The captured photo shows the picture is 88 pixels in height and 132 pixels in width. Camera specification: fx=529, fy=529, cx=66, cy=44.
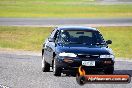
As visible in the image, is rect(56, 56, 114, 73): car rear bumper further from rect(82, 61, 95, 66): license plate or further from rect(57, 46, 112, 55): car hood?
rect(57, 46, 112, 55): car hood

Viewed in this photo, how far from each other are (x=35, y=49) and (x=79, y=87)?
15.2m

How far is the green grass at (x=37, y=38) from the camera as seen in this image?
94.0 ft

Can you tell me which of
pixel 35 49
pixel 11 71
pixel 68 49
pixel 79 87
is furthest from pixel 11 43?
pixel 79 87

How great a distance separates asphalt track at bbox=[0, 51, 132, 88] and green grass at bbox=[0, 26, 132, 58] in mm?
5573

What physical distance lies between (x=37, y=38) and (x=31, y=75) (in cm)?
1700

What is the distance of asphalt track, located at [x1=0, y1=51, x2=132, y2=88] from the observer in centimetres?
1371

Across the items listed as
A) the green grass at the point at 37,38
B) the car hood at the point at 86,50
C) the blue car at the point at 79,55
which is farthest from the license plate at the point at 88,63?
the green grass at the point at 37,38

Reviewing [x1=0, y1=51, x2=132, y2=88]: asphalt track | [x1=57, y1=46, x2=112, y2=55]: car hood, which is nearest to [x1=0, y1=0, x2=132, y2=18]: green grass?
[x1=0, y1=51, x2=132, y2=88]: asphalt track

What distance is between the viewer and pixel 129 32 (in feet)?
123

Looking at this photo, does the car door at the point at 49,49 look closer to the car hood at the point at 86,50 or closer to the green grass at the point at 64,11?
the car hood at the point at 86,50

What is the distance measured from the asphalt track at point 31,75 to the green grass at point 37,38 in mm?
5573

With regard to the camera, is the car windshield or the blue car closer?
the blue car

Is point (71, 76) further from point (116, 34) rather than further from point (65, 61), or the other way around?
point (116, 34)

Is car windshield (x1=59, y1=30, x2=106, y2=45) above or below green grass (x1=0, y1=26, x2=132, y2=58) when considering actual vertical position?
above
